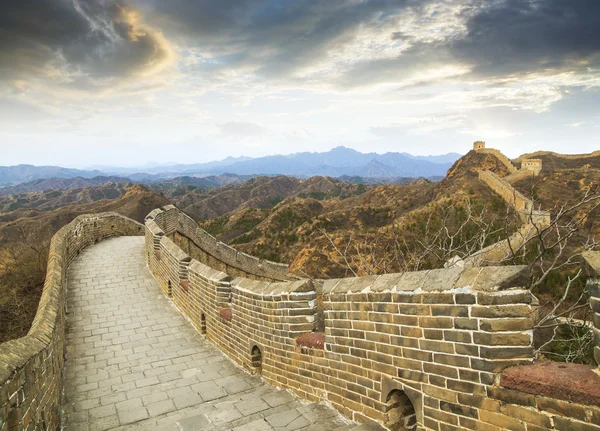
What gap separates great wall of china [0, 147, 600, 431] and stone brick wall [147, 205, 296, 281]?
9.43 m

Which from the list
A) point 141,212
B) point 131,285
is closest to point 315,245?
point 131,285

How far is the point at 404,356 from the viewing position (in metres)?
3.28

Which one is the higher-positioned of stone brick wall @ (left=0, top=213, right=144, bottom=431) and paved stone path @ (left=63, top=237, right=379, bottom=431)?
stone brick wall @ (left=0, top=213, right=144, bottom=431)

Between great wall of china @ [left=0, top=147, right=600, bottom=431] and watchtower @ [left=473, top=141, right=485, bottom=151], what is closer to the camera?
great wall of china @ [left=0, top=147, right=600, bottom=431]

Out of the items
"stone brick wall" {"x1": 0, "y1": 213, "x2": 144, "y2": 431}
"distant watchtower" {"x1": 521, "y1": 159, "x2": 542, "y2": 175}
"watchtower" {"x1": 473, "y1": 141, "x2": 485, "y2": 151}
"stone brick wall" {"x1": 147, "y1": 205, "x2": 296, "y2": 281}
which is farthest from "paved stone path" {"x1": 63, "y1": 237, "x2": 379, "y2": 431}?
"watchtower" {"x1": 473, "y1": 141, "x2": 485, "y2": 151}

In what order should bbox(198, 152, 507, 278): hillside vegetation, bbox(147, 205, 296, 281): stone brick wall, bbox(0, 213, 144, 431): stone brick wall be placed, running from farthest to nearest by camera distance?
bbox(198, 152, 507, 278): hillside vegetation
bbox(147, 205, 296, 281): stone brick wall
bbox(0, 213, 144, 431): stone brick wall

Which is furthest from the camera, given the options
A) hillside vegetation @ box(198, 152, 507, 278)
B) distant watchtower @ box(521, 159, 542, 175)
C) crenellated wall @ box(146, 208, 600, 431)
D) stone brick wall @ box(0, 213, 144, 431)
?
distant watchtower @ box(521, 159, 542, 175)

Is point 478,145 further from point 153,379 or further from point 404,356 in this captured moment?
point 404,356

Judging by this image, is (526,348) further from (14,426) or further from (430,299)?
(14,426)

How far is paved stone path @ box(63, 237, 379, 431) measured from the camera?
4.40 metres

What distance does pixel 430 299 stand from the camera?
3.04m

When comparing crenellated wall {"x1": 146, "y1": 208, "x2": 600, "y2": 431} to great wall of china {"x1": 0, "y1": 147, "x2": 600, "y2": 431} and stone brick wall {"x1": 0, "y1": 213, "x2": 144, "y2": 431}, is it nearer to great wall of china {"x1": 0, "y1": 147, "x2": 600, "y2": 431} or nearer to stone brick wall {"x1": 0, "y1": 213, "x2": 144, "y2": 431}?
great wall of china {"x1": 0, "y1": 147, "x2": 600, "y2": 431}

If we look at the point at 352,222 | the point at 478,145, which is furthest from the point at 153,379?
the point at 478,145

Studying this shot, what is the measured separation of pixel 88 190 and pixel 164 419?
16567 centimetres
